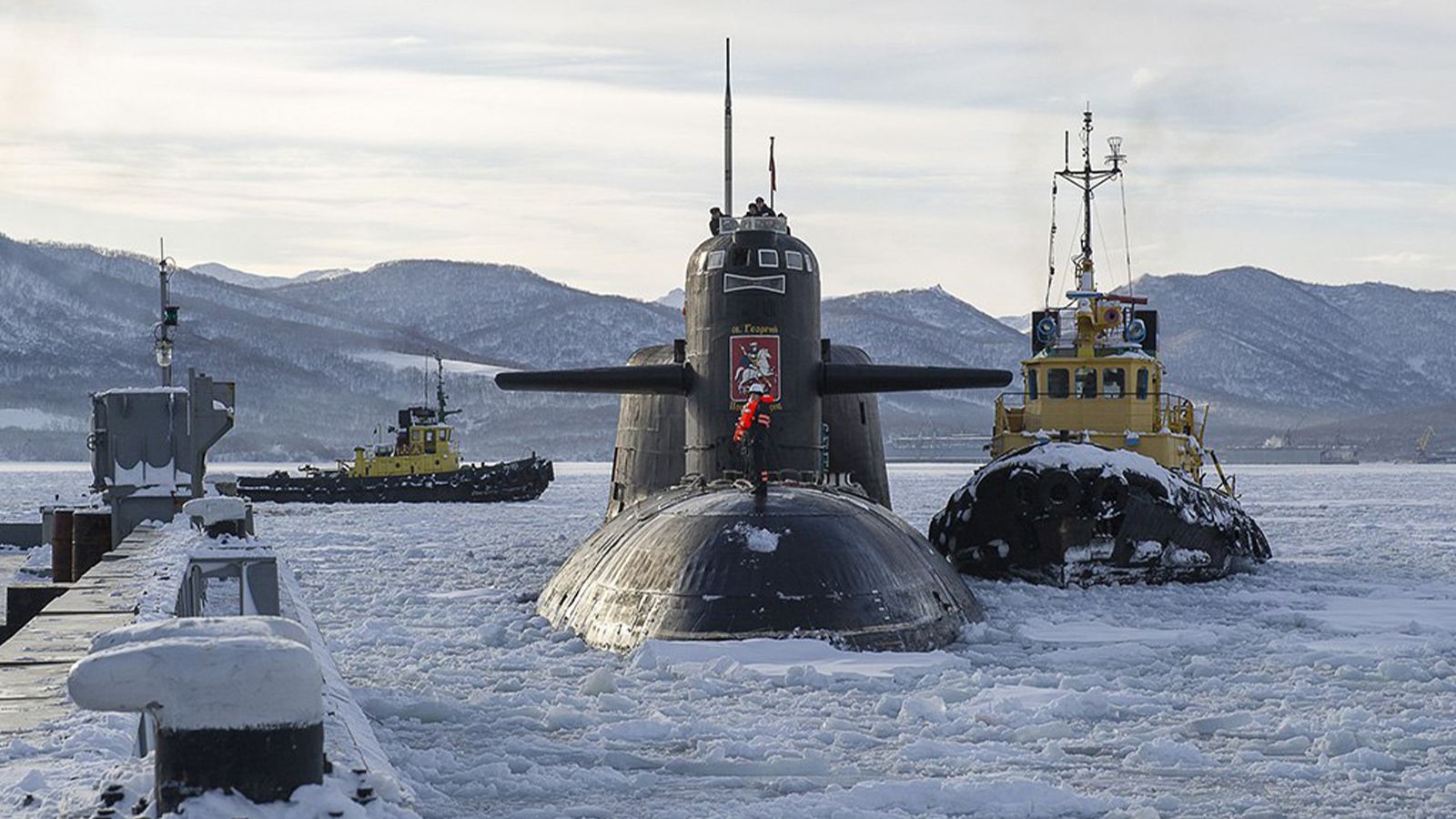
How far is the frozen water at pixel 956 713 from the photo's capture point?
9.29 m

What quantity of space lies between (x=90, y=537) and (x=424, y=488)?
40968 mm

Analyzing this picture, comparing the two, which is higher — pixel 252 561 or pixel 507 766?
pixel 252 561

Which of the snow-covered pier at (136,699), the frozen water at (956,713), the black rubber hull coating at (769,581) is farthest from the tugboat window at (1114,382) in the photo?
the snow-covered pier at (136,699)

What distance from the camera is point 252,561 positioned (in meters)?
11.0

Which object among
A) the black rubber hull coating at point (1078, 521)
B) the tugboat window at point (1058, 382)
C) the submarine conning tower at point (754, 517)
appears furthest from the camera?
the tugboat window at point (1058, 382)

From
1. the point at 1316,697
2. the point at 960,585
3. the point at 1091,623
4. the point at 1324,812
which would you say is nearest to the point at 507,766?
the point at 1324,812

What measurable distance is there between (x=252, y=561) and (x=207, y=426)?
9149 mm

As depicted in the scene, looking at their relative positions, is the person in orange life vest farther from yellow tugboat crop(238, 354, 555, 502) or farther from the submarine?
yellow tugboat crop(238, 354, 555, 502)

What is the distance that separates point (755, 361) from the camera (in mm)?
17172

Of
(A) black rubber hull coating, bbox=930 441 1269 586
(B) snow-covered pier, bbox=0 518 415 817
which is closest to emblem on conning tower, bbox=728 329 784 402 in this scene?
(A) black rubber hull coating, bbox=930 441 1269 586

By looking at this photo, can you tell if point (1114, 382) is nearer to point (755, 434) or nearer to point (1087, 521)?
point (1087, 521)

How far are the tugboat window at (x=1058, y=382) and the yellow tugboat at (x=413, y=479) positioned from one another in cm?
3530

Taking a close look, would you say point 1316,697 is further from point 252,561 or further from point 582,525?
point 582,525

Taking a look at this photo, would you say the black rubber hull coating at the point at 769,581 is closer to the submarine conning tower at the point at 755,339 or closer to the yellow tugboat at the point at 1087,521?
the submarine conning tower at the point at 755,339
